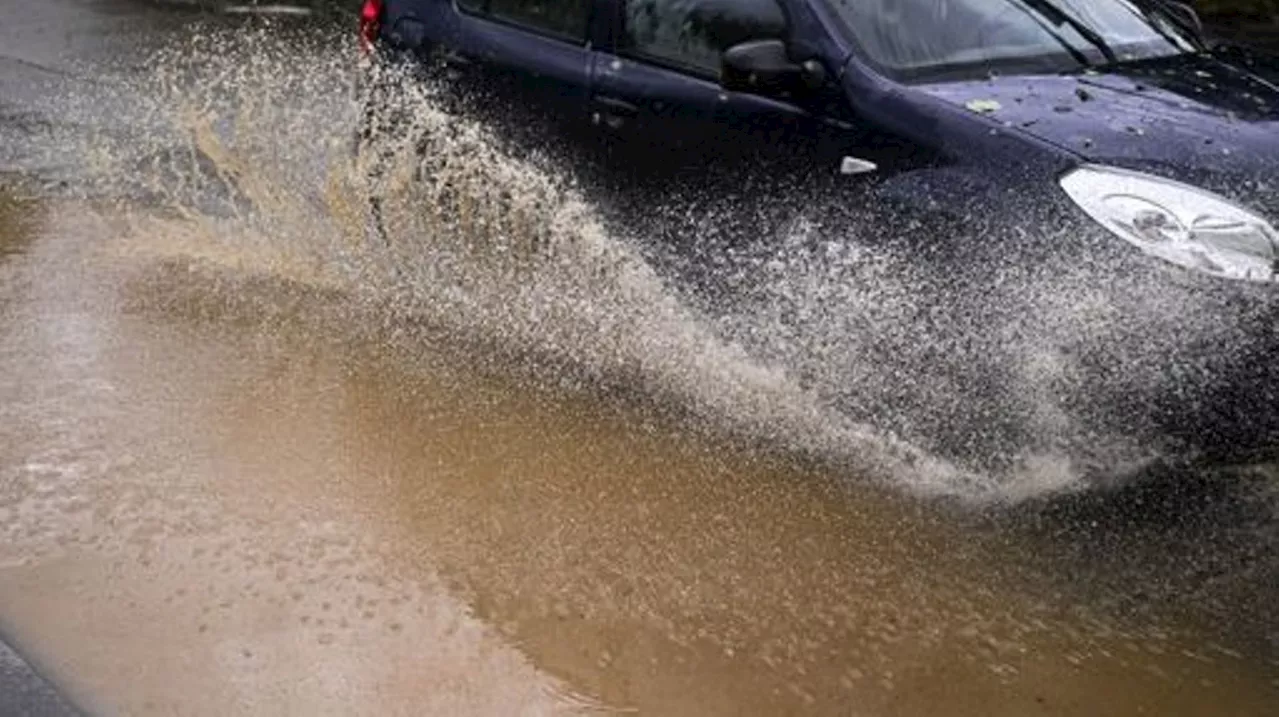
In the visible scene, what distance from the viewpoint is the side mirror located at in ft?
15.4

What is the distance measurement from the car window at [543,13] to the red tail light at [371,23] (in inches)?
23.3

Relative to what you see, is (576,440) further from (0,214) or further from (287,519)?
(0,214)

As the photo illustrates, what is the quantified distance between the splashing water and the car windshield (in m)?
0.67

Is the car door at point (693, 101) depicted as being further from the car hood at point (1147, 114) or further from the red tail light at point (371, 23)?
the red tail light at point (371, 23)

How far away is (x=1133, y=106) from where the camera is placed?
4410 millimetres

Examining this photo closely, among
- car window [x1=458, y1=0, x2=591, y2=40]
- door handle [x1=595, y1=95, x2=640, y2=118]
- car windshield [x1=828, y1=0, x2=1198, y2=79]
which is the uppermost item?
car windshield [x1=828, y1=0, x2=1198, y2=79]

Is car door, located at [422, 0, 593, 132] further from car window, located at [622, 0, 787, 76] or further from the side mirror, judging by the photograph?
the side mirror

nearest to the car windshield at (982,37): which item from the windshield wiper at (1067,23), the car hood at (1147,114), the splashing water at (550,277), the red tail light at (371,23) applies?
the windshield wiper at (1067,23)

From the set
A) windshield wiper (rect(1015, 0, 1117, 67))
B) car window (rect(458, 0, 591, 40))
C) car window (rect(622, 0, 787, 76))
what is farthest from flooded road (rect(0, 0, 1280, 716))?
windshield wiper (rect(1015, 0, 1117, 67))

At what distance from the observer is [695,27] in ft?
17.0

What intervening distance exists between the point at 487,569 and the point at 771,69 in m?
1.94

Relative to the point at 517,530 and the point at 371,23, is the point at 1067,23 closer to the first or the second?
the point at 517,530

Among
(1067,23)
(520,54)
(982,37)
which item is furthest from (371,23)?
(1067,23)

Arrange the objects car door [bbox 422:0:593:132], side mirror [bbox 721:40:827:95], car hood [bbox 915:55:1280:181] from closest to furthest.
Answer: car hood [bbox 915:55:1280:181] < side mirror [bbox 721:40:827:95] < car door [bbox 422:0:593:132]
